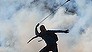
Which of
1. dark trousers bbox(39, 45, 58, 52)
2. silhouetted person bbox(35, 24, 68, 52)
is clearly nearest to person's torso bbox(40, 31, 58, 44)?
silhouetted person bbox(35, 24, 68, 52)

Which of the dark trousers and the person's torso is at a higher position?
the person's torso

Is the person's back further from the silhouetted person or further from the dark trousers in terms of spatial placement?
the dark trousers

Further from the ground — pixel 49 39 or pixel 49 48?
pixel 49 39

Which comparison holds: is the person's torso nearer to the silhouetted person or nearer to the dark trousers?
the silhouetted person

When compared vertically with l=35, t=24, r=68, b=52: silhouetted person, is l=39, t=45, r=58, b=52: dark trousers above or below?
below

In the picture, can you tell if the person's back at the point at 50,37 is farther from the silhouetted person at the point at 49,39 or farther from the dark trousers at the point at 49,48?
the dark trousers at the point at 49,48

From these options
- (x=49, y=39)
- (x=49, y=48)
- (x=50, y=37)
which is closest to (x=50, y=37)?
(x=50, y=37)

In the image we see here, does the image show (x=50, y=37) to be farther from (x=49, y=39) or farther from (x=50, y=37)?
(x=49, y=39)

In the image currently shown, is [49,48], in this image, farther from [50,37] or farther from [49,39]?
[50,37]

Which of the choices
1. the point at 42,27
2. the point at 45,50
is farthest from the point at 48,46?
the point at 42,27

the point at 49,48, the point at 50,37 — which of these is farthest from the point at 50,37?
the point at 49,48

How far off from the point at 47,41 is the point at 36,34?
37.2 inches

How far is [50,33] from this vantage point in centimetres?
1591

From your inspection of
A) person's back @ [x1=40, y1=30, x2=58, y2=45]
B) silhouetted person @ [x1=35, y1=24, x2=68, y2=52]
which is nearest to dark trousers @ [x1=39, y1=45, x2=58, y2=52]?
silhouetted person @ [x1=35, y1=24, x2=68, y2=52]
